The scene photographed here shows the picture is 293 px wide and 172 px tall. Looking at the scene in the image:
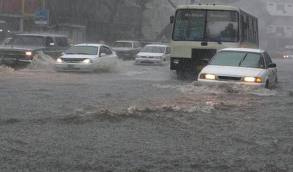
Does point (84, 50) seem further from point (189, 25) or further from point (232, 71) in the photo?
point (232, 71)

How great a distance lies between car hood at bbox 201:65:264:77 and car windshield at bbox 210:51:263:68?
18.1 inches

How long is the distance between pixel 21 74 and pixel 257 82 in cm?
978

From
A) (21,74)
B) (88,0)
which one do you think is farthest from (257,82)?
(88,0)

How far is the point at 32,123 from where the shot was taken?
10781 mm

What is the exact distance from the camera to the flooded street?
25.3 feet

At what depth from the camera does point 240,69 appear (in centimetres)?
1811

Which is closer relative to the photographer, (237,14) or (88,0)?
(237,14)

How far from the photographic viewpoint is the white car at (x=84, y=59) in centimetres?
2591

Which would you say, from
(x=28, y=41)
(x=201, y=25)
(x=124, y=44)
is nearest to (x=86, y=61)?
(x=28, y=41)

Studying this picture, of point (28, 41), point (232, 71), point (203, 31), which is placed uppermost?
point (203, 31)

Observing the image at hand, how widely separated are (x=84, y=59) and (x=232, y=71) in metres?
9.59

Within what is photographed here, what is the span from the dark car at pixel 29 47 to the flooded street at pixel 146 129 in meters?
8.11

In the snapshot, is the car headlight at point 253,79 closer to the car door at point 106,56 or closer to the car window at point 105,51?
the car door at point 106,56

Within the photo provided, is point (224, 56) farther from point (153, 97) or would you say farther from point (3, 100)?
point (3, 100)
